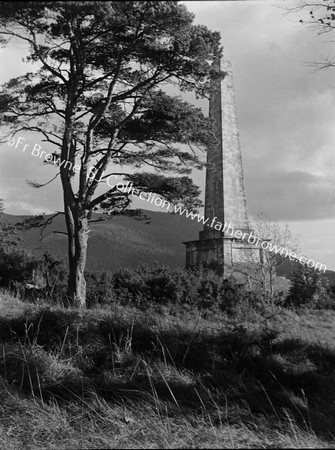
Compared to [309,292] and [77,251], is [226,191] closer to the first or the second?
[309,292]

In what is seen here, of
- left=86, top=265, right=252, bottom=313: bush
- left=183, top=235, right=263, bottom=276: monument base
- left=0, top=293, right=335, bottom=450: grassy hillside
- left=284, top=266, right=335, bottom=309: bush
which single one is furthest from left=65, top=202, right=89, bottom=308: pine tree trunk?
left=183, top=235, right=263, bottom=276: monument base

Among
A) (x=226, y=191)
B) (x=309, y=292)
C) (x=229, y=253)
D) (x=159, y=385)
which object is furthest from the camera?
(x=229, y=253)

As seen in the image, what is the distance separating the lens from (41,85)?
47.7 feet

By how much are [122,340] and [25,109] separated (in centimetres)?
1025

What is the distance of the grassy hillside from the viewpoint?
3.87m

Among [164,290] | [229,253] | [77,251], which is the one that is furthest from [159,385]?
[229,253]

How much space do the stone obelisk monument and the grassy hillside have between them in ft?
46.4

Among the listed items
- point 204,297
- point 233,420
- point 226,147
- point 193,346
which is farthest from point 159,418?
point 226,147

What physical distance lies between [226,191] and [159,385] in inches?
704

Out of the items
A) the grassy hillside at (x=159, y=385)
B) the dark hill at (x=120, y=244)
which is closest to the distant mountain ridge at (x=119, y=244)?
the dark hill at (x=120, y=244)

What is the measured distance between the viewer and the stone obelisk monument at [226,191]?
74.5 ft

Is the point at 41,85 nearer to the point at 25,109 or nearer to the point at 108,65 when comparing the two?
the point at 25,109

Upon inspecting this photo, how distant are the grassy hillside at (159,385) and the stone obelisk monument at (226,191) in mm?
14155

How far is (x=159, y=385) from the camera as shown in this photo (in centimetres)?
543
